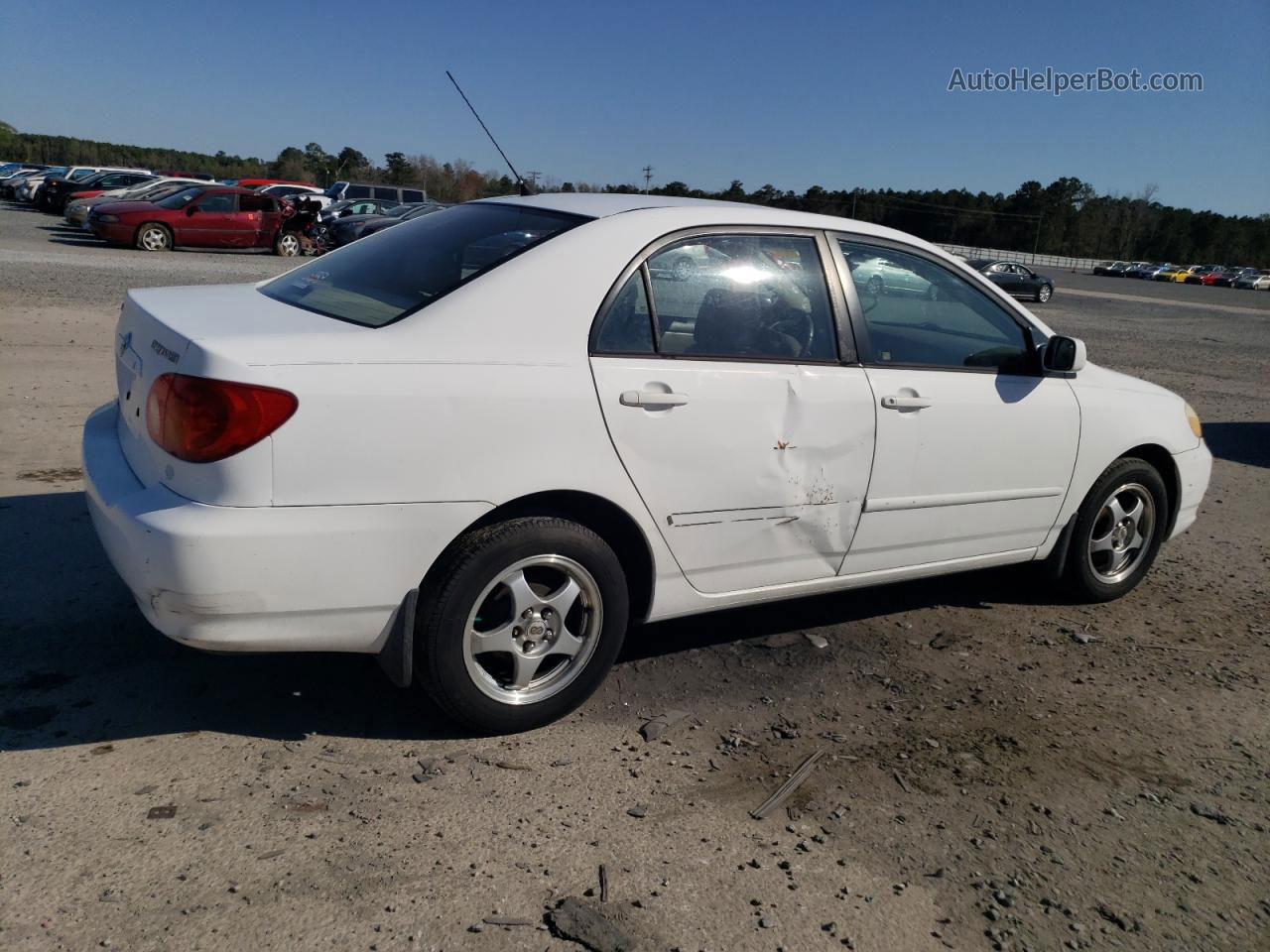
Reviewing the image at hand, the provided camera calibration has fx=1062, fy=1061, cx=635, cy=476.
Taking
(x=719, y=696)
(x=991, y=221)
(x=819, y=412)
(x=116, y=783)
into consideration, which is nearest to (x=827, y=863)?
(x=719, y=696)

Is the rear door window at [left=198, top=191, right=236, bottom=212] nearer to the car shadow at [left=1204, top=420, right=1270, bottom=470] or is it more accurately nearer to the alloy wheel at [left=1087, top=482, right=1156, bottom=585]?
the car shadow at [left=1204, top=420, right=1270, bottom=470]

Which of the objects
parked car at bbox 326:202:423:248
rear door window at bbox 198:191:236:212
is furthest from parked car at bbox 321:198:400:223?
rear door window at bbox 198:191:236:212

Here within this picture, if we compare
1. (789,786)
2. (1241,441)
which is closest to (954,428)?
(789,786)

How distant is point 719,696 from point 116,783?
76.9 inches

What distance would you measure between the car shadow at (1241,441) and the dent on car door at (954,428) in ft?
17.1

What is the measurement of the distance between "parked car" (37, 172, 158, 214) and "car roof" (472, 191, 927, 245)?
34.1 m

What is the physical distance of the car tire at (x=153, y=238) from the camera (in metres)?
23.8

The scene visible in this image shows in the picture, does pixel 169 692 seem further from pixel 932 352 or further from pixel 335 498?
pixel 932 352

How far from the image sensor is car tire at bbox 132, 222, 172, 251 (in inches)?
937

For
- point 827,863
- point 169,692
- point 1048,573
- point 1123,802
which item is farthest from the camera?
point 1048,573

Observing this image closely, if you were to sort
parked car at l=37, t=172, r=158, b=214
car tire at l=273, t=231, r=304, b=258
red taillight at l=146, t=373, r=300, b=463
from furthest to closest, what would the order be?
parked car at l=37, t=172, r=158, b=214, car tire at l=273, t=231, r=304, b=258, red taillight at l=146, t=373, r=300, b=463

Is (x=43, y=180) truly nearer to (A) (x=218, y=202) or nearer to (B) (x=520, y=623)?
(A) (x=218, y=202)

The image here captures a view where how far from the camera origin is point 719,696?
3824mm

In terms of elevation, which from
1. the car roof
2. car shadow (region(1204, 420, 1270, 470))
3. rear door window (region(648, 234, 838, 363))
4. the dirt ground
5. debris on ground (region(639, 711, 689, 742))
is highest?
the car roof
